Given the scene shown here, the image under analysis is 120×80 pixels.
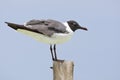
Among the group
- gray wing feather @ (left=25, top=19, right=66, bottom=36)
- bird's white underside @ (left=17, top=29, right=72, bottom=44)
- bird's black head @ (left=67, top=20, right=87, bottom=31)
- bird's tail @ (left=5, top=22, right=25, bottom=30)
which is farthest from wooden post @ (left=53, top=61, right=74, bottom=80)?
bird's tail @ (left=5, top=22, right=25, bottom=30)

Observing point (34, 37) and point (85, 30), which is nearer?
point (34, 37)

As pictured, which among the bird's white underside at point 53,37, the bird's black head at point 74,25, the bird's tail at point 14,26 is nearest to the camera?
the bird's tail at point 14,26

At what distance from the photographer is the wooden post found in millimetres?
7930

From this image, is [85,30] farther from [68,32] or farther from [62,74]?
[62,74]

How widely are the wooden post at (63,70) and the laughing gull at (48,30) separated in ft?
1.32

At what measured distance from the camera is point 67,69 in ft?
26.1

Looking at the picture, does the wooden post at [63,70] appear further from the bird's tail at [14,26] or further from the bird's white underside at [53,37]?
the bird's tail at [14,26]

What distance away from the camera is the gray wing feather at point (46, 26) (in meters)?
7.92

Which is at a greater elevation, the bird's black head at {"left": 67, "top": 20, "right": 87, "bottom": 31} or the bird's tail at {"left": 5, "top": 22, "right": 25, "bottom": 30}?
the bird's black head at {"left": 67, "top": 20, "right": 87, "bottom": 31}

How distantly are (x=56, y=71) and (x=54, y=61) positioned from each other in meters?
0.24

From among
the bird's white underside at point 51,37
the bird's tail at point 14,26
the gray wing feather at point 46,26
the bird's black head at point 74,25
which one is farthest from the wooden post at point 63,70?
the bird's tail at point 14,26

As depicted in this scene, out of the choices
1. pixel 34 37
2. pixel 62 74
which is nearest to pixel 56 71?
pixel 62 74

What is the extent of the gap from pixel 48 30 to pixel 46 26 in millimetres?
71

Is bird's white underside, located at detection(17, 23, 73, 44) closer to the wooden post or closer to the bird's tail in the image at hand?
the bird's tail
